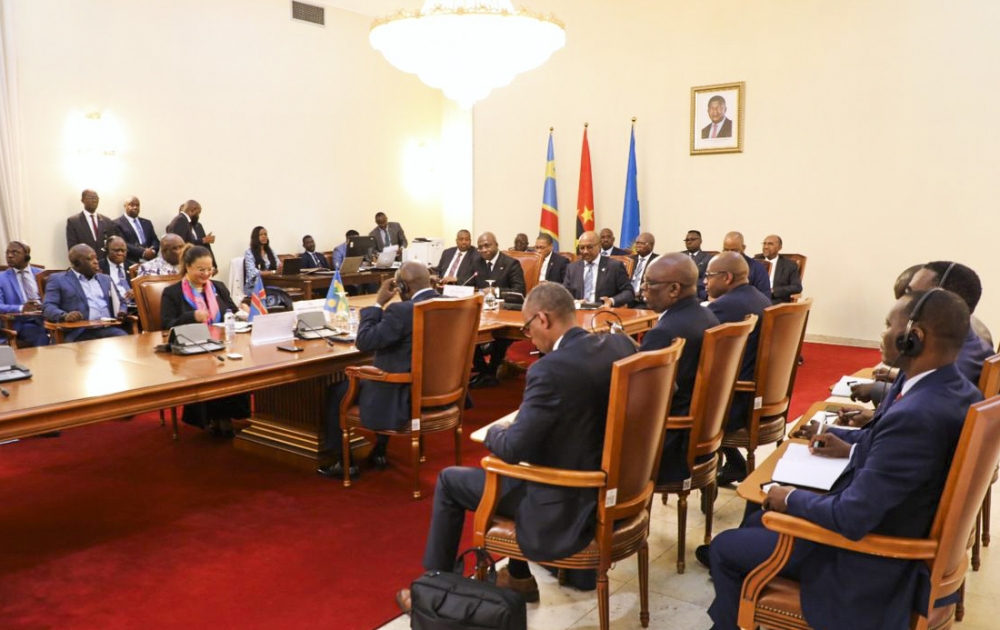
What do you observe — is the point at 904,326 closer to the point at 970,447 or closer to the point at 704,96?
the point at 970,447

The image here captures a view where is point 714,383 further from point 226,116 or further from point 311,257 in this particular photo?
point 226,116

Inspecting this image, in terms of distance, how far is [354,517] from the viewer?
393cm

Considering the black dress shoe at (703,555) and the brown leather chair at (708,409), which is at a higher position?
the brown leather chair at (708,409)

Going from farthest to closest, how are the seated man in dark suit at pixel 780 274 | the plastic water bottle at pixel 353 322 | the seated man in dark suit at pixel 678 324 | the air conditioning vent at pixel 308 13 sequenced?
1. the air conditioning vent at pixel 308 13
2. the seated man in dark suit at pixel 780 274
3. the plastic water bottle at pixel 353 322
4. the seated man in dark suit at pixel 678 324

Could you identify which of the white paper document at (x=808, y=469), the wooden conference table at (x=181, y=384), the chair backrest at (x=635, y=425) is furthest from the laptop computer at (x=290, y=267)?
the white paper document at (x=808, y=469)

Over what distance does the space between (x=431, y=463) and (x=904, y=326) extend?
313 cm

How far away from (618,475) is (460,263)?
17.8 ft

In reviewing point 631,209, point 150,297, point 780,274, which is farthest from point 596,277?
point 150,297

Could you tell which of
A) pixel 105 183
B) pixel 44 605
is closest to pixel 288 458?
pixel 44 605

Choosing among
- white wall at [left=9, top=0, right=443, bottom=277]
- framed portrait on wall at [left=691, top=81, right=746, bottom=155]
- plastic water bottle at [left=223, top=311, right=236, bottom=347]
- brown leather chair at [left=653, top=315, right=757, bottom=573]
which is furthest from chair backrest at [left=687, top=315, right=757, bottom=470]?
white wall at [left=9, top=0, right=443, bottom=277]

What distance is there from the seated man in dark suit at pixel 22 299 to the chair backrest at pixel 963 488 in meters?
6.02

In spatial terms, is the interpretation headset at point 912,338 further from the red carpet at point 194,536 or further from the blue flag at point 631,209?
the blue flag at point 631,209

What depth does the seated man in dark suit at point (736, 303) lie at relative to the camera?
3871 mm

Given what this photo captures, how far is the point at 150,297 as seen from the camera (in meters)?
5.25
